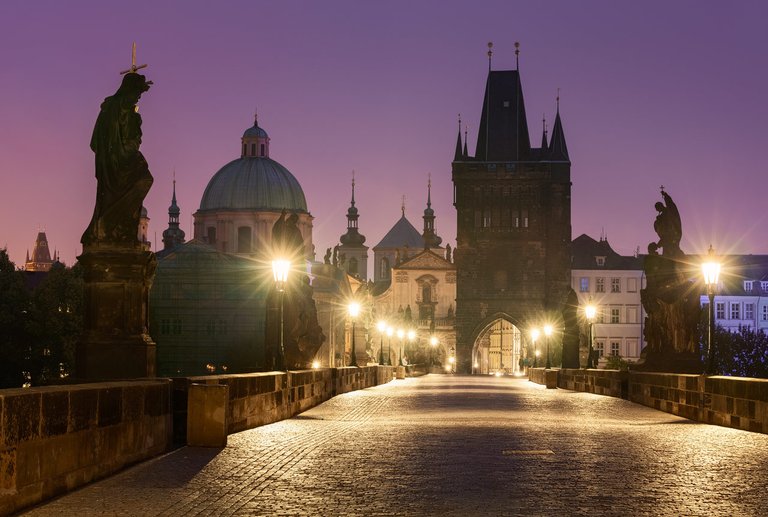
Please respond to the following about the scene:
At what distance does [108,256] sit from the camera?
753 inches

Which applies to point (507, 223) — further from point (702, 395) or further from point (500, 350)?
point (702, 395)

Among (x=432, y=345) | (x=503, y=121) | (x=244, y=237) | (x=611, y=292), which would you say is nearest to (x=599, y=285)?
(x=611, y=292)

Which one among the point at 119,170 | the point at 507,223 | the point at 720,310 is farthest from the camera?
the point at 720,310

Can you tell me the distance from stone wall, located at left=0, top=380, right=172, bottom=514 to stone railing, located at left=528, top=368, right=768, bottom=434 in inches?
338

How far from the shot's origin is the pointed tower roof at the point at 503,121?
127m

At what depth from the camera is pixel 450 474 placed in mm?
12609

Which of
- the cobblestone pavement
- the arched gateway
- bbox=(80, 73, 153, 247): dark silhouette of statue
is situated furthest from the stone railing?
the arched gateway

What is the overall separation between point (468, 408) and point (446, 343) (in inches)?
4708

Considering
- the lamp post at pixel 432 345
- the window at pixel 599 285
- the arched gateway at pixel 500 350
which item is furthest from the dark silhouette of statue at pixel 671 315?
the arched gateway at pixel 500 350

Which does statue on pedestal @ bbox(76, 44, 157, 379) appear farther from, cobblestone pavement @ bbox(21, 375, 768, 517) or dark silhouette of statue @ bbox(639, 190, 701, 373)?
dark silhouette of statue @ bbox(639, 190, 701, 373)

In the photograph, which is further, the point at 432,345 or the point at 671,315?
the point at 432,345

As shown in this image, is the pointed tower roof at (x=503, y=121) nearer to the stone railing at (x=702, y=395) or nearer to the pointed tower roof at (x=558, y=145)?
the pointed tower roof at (x=558, y=145)

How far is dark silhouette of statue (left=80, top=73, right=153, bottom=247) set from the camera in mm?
19281

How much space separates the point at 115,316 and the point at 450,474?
8.09 meters
